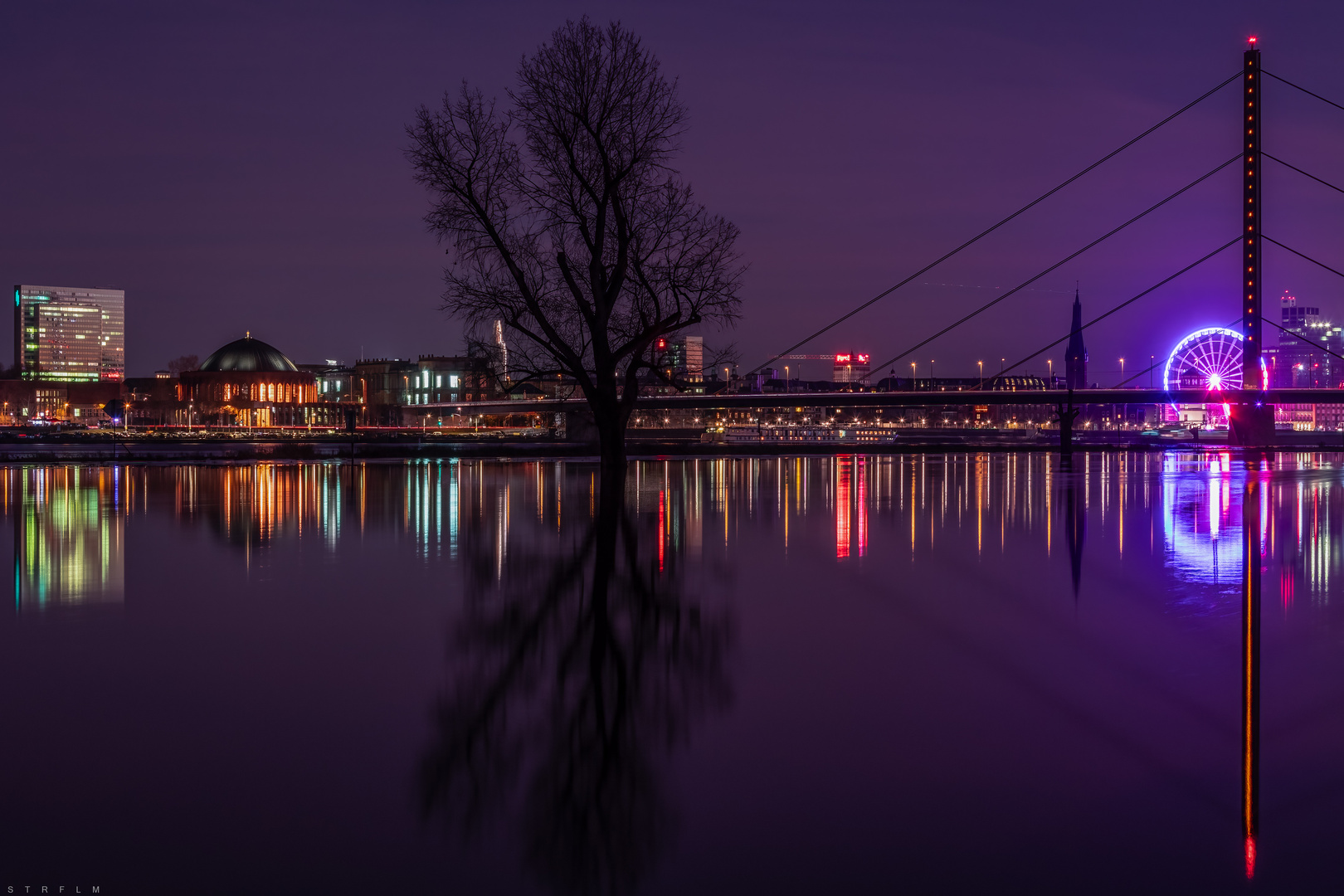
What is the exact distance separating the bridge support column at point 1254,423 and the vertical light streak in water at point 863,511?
3706 centimetres

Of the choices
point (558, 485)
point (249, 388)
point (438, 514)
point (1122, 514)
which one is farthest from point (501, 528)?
point (249, 388)

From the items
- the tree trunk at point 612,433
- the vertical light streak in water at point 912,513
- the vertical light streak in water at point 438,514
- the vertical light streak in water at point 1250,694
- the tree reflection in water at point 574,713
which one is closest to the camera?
the tree reflection in water at point 574,713

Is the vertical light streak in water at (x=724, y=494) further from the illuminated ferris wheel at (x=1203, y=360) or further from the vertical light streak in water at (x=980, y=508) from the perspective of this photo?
the illuminated ferris wheel at (x=1203, y=360)

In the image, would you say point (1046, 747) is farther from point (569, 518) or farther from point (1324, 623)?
point (569, 518)

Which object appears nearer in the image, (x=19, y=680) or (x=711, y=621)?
(x=19, y=680)

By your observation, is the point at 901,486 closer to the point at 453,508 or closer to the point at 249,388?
the point at 453,508

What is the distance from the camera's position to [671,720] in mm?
5574

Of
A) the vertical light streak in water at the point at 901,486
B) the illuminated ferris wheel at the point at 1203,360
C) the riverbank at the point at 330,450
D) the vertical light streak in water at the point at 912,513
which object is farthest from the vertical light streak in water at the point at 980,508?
the illuminated ferris wheel at the point at 1203,360

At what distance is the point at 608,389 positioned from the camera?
97.1ft

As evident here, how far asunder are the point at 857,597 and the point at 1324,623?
347cm

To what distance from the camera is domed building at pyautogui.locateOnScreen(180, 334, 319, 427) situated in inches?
6752

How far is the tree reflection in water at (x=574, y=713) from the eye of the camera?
4.16 metres

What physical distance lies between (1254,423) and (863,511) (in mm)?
53268

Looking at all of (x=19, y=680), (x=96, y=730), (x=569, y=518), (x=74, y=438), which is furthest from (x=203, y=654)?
(x=74, y=438)
